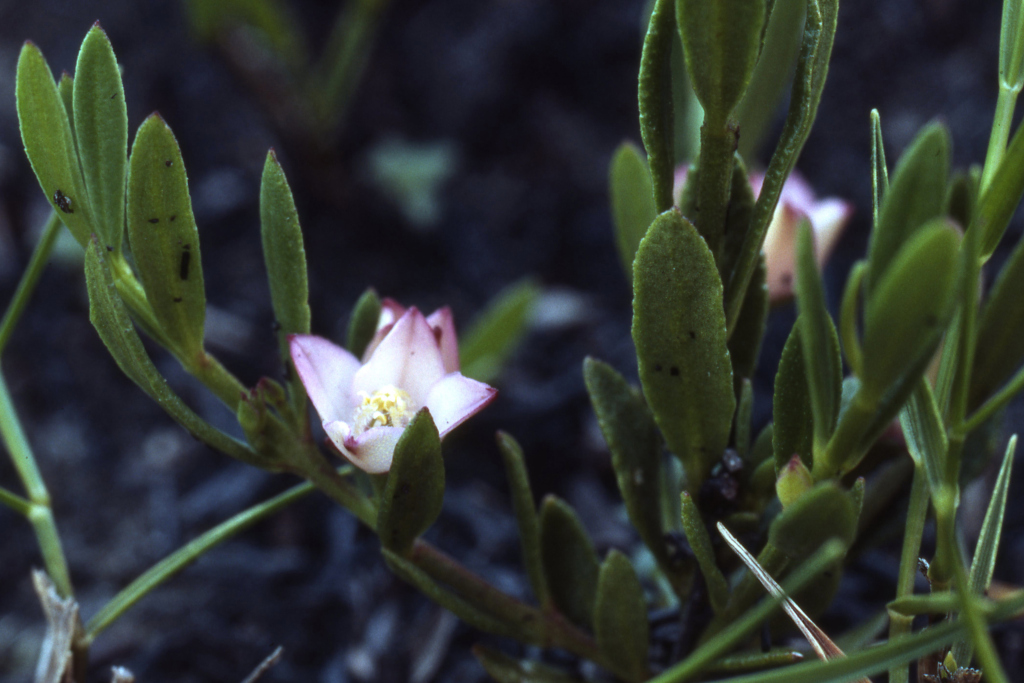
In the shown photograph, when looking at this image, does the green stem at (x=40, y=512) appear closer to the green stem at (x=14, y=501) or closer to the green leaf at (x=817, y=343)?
the green stem at (x=14, y=501)

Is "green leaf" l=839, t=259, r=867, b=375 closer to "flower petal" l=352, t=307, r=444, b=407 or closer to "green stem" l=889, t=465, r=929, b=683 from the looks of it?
"green stem" l=889, t=465, r=929, b=683

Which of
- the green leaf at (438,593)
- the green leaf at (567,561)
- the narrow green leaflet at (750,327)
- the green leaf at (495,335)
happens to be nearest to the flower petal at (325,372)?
the green leaf at (438,593)

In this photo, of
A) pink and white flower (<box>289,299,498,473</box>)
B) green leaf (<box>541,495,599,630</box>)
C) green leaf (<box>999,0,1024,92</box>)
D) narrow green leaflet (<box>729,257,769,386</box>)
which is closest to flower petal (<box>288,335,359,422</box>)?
pink and white flower (<box>289,299,498,473</box>)

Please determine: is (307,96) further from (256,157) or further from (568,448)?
(568,448)

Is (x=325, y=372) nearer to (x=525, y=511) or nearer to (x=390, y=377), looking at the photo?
(x=390, y=377)

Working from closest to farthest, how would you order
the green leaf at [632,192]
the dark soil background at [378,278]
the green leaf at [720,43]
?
the green leaf at [720,43], the green leaf at [632,192], the dark soil background at [378,278]
